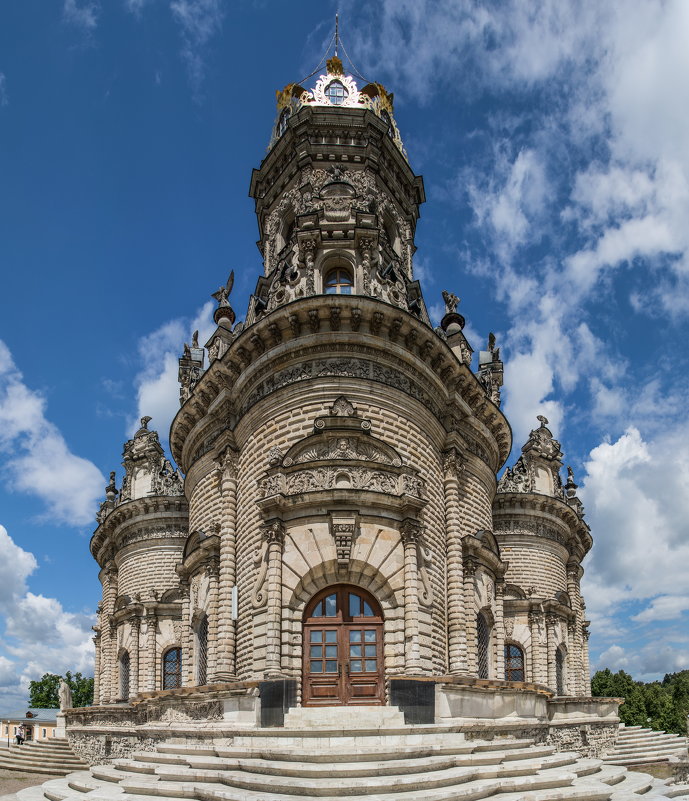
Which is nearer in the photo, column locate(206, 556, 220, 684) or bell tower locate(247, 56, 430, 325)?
column locate(206, 556, 220, 684)

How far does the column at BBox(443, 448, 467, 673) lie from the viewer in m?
21.5

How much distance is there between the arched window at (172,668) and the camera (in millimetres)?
31781

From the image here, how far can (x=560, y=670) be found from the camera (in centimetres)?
3341

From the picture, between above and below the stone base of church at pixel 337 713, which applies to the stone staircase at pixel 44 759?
below

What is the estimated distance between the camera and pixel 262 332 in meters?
22.7

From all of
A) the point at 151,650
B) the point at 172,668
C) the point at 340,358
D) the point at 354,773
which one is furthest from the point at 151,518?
the point at 354,773

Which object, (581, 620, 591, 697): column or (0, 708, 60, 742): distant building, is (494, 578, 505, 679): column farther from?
(0, 708, 60, 742): distant building

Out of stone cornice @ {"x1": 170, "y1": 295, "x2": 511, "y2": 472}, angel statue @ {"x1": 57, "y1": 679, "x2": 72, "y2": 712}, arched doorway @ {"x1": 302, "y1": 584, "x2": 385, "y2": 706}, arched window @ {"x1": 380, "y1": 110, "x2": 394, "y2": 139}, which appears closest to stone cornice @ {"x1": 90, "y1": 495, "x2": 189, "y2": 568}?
angel statue @ {"x1": 57, "y1": 679, "x2": 72, "y2": 712}

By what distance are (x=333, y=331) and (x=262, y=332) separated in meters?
2.37

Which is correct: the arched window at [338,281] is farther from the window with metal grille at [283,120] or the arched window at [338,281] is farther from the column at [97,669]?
the column at [97,669]

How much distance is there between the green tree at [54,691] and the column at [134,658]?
5858 centimetres

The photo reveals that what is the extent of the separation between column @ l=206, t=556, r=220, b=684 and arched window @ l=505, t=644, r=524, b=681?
586 inches

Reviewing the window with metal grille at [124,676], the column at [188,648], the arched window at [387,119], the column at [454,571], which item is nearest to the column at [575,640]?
the column at [454,571]

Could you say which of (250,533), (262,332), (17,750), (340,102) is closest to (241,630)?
(250,533)
